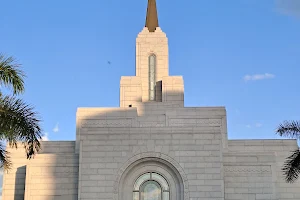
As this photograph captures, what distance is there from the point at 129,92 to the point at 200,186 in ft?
27.2

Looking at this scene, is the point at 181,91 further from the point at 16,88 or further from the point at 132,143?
the point at 16,88

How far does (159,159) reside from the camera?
24.0 meters

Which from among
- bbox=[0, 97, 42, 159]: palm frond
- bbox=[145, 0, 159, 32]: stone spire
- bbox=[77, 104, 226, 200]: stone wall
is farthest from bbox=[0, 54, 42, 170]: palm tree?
bbox=[145, 0, 159, 32]: stone spire

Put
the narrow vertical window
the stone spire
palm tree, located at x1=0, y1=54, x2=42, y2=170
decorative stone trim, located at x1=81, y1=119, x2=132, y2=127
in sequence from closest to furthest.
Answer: palm tree, located at x1=0, y1=54, x2=42, y2=170 → decorative stone trim, located at x1=81, y1=119, x2=132, y2=127 → the narrow vertical window → the stone spire

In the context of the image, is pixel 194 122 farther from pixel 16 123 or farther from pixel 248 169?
pixel 16 123

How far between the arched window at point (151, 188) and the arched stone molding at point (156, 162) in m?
0.46

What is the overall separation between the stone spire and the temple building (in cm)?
547

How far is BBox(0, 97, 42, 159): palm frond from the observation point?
588 inches

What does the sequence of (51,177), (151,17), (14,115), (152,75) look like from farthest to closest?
(151,17) < (152,75) < (51,177) < (14,115)

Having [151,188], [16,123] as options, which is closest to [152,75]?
[151,188]

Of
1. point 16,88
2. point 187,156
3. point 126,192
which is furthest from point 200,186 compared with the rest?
point 16,88

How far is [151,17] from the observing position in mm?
32406

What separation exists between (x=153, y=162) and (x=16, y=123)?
10.3 meters

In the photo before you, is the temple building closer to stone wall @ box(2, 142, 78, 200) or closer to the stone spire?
stone wall @ box(2, 142, 78, 200)
